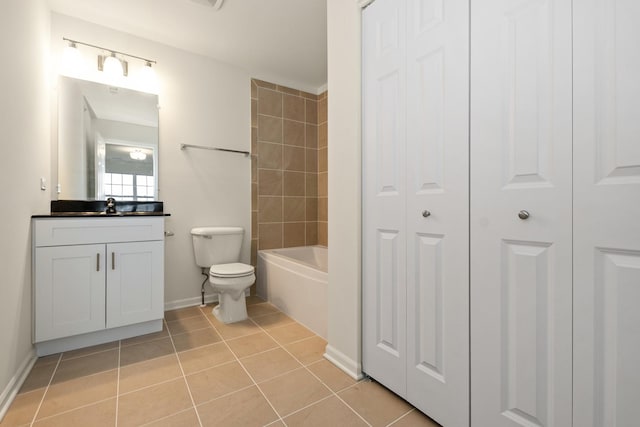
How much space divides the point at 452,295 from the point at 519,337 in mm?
246

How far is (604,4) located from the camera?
31.1 inches

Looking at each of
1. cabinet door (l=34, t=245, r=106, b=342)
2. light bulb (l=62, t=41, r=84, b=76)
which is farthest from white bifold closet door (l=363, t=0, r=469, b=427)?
light bulb (l=62, t=41, r=84, b=76)

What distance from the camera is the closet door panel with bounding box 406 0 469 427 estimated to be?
111cm

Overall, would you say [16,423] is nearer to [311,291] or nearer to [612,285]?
[311,291]

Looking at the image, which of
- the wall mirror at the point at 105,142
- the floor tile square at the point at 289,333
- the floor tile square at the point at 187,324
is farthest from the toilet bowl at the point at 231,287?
the wall mirror at the point at 105,142

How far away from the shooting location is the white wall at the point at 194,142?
2602 millimetres

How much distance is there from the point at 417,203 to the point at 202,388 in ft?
4.52

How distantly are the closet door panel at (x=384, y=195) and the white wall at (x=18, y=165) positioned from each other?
169cm

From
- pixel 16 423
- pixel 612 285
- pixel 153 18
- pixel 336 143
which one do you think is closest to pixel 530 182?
pixel 612 285

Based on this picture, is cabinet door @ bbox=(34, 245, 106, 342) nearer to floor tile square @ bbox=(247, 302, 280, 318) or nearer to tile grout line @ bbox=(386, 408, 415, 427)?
floor tile square @ bbox=(247, 302, 280, 318)

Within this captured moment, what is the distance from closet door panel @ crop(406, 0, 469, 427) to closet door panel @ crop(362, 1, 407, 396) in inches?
1.9

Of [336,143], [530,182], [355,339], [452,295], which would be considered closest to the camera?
[530,182]

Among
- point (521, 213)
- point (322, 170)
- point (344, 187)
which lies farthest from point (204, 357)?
point (322, 170)

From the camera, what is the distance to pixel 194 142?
2.74 meters
